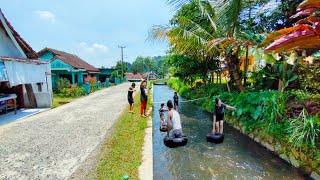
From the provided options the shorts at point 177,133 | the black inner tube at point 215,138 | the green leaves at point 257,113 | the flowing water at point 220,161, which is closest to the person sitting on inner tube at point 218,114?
the black inner tube at point 215,138

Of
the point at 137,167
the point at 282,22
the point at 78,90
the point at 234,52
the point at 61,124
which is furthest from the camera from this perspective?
the point at 78,90

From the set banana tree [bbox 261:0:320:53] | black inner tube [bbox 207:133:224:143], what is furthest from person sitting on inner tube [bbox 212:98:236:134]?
banana tree [bbox 261:0:320:53]

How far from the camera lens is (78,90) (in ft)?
62.3

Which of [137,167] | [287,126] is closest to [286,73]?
[287,126]

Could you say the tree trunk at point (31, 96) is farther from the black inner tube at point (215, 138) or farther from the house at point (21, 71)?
the black inner tube at point (215, 138)

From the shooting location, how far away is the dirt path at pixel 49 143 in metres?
4.84

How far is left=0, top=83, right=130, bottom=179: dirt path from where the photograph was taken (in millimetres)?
4844

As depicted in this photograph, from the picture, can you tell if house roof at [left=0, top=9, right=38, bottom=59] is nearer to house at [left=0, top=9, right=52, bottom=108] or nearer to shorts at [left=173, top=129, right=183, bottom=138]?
house at [left=0, top=9, right=52, bottom=108]

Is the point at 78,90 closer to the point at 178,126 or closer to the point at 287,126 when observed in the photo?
the point at 178,126

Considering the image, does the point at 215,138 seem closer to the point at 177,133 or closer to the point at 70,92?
the point at 177,133

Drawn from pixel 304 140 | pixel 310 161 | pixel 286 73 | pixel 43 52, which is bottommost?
pixel 310 161

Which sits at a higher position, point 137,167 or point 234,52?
point 234,52

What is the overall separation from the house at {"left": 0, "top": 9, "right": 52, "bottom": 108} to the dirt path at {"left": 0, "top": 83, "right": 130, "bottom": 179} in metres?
2.10

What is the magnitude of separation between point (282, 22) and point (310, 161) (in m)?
8.68
